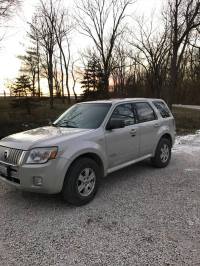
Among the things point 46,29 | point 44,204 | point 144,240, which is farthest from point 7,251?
point 46,29

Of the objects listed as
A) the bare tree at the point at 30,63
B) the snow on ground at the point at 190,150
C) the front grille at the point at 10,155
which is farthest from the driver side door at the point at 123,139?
the bare tree at the point at 30,63

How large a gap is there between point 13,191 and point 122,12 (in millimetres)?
21964

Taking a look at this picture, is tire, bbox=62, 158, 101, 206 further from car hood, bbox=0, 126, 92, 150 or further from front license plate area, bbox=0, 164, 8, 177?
front license plate area, bbox=0, 164, 8, 177

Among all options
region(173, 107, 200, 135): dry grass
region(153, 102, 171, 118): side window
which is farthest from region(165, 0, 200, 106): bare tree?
region(153, 102, 171, 118): side window

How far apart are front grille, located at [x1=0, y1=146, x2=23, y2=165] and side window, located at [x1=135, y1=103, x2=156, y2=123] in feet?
9.05

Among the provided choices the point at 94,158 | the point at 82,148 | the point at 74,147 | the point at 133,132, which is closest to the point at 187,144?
the point at 133,132

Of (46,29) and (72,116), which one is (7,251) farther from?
(46,29)

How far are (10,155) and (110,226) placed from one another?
192cm

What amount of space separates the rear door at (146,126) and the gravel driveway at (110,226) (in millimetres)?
812

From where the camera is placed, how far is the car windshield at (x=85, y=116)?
5.04m

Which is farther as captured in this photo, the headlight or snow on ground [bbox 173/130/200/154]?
snow on ground [bbox 173/130/200/154]

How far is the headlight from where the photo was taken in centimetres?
401

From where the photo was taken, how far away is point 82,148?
170 inches

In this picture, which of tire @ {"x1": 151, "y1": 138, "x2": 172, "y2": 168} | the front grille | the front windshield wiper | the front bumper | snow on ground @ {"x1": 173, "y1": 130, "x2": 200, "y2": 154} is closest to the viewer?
the front bumper
